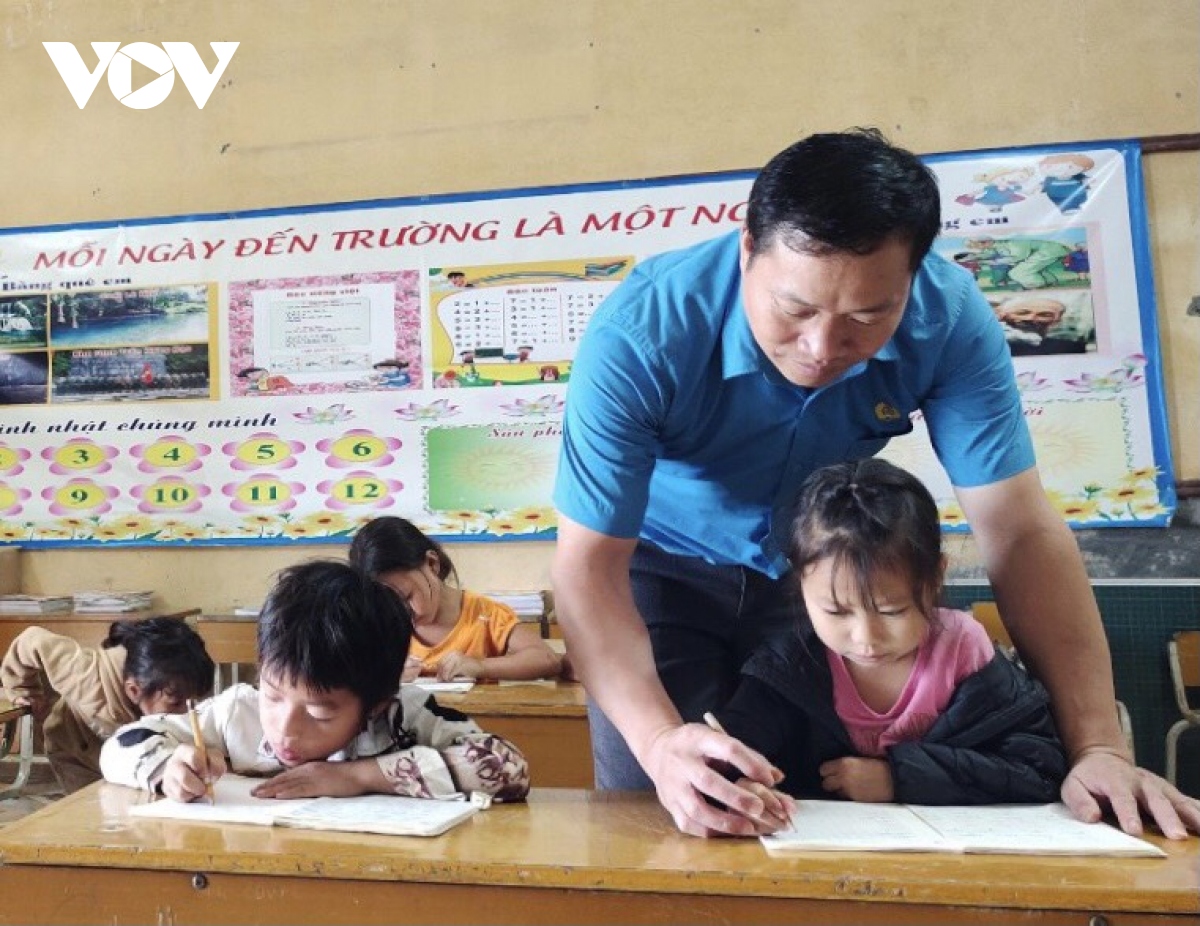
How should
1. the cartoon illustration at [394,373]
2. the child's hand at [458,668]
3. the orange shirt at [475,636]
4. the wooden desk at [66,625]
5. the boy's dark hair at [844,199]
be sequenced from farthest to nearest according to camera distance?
the cartoon illustration at [394,373] → the wooden desk at [66,625] → the orange shirt at [475,636] → the child's hand at [458,668] → the boy's dark hair at [844,199]

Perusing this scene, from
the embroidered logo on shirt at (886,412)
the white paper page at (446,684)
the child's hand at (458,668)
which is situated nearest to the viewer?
the embroidered logo on shirt at (886,412)

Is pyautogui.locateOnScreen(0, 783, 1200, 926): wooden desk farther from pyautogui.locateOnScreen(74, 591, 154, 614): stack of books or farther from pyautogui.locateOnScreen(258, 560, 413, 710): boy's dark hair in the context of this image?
pyautogui.locateOnScreen(74, 591, 154, 614): stack of books

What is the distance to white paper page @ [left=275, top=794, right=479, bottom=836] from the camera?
1041 mm

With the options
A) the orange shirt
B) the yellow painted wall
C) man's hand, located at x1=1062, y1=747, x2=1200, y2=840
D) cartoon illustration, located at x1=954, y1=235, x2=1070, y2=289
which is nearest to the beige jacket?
the orange shirt

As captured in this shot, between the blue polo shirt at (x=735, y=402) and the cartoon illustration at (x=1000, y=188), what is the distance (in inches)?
90.6

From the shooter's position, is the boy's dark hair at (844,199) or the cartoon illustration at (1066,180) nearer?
the boy's dark hair at (844,199)

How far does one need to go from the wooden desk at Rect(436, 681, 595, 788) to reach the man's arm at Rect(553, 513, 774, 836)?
936 millimetres

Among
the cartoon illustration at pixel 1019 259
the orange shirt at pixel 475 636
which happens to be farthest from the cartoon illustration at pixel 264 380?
the cartoon illustration at pixel 1019 259

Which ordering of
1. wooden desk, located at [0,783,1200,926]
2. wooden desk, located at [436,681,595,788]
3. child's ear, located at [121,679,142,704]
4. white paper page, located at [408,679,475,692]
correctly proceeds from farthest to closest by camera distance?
1. child's ear, located at [121,679,142,704]
2. white paper page, located at [408,679,475,692]
3. wooden desk, located at [436,681,595,788]
4. wooden desk, located at [0,783,1200,926]

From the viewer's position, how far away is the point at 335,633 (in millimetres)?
1282

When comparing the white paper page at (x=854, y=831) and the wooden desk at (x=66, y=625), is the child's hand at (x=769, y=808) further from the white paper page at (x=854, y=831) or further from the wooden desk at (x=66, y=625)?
the wooden desk at (x=66, y=625)

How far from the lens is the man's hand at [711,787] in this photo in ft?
3.26

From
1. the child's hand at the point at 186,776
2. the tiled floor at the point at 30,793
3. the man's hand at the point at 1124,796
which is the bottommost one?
the tiled floor at the point at 30,793

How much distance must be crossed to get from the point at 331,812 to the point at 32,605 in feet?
9.76
